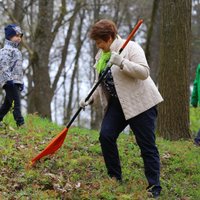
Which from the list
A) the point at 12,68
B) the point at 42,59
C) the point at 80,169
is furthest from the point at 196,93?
the point at 42,59

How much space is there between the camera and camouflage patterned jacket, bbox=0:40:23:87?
7.85 metres

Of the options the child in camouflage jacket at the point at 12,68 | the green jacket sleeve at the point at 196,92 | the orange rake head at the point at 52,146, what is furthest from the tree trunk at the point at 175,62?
the orange rake head at the point at 52,146

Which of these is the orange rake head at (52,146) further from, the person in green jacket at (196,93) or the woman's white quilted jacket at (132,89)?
the person in green jacket at (196,93)

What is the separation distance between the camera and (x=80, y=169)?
20.6 ft

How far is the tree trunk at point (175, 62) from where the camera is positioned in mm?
8789

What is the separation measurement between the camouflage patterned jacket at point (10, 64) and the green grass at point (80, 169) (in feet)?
2.84

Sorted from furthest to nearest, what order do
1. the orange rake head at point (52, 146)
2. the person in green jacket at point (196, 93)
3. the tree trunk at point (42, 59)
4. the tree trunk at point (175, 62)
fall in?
1. the tree trunk at point (42, 59)
2. the tree trunk at point (175, 62)
3. the person in green jacket at point (196, 93)
4. the orange rake head at point (52, 146)

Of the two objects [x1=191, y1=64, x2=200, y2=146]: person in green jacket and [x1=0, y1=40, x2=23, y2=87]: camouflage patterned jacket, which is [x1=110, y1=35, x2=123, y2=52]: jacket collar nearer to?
[x1=0, y1=40, x2=23, y2=87]: camouflage patterned jacket

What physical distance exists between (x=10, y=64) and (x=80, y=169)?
2.57m

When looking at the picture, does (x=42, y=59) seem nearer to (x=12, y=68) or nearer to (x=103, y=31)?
(x=12, y=68)

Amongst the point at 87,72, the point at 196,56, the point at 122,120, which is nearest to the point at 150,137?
the point at 122,120

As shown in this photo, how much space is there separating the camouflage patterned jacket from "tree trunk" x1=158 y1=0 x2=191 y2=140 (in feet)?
9.24

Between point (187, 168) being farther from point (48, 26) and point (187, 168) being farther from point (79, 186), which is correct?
point (48, 26)

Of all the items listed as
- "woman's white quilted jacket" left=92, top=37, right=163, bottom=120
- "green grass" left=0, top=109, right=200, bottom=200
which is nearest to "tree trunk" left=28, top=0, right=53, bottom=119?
"green grass" left=0, top=109, right=200, bottom=200
